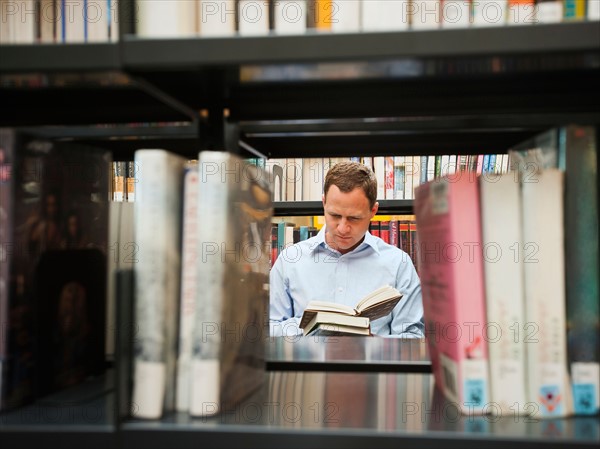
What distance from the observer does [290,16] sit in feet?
2.21

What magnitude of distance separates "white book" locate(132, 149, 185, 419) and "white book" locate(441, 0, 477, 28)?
0.39 meters

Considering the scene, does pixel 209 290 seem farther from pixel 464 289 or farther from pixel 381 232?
pixel 381 232

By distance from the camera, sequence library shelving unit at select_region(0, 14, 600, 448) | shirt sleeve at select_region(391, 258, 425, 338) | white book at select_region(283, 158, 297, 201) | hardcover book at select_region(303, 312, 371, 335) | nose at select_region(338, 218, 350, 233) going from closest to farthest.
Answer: library shelving unit at select_region(0, 14, 600, 448), hardcover book at select_region(303, 312, 371, 335), shirt sleeve at select_region(391, 258, 425, 338), nose at select_region(338, 218, 350, 233), white book at select_region(283, 158, 297, 201)

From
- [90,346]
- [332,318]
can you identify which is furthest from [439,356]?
[332,318]

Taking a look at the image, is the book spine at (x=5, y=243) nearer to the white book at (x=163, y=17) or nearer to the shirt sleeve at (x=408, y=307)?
the white book at (x=163, y=17)

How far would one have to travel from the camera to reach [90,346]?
78 centimetres

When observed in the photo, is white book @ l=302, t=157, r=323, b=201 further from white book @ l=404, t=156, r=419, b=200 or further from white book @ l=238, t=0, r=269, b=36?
white book @ l=238, t=0, r=269, b=36

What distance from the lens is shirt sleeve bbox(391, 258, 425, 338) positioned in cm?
238

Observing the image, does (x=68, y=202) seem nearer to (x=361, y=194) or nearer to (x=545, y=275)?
(x=545, y=275)

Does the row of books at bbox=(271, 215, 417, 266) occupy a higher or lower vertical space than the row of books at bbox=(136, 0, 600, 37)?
lower

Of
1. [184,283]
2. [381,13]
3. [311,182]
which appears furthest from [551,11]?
[311,182]

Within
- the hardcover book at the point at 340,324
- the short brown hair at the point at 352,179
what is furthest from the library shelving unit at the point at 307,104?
the short brown hair at the point at 352,179

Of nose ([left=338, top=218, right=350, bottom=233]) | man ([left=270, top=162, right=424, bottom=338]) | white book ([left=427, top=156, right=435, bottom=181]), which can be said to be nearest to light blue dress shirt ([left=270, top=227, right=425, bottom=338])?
man ([left=270, top=162, right=424, bottom=338])

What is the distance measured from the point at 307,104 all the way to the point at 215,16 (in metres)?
0.20
